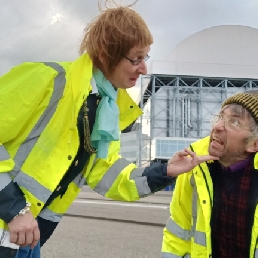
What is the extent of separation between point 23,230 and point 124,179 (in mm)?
738

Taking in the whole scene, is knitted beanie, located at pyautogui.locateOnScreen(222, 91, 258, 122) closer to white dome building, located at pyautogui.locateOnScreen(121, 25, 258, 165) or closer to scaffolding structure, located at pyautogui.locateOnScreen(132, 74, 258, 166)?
white dome building, located at pyautogui.locateOnScreen(121, 25, 258, 165)

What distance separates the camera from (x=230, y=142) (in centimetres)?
248

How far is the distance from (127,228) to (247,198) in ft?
15.5

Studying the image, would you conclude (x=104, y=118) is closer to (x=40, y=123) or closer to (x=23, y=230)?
(x=40, y=123)

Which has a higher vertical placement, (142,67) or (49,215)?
(142,67)

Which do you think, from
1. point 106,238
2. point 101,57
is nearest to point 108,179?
point 101,57

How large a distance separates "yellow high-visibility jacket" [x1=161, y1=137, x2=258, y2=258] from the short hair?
31.8 inches

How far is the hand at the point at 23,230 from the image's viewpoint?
171 centimetres

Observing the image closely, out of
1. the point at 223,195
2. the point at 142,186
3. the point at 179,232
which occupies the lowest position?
the point at 179,232

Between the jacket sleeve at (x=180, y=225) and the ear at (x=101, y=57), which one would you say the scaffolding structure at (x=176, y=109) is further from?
the ear at (x=101, y=57)

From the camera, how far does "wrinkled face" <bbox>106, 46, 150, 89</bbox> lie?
2.14 m

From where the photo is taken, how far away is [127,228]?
6887mm

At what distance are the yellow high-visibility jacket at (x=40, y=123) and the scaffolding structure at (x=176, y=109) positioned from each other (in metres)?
36.4

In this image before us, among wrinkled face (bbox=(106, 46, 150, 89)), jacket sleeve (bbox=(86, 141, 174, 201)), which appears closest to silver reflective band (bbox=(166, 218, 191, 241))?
jacket sleeve (bbox=(86, 141, 174, 201))
